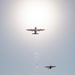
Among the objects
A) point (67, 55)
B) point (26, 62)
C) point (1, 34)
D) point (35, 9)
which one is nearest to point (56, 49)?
point (67, 55)

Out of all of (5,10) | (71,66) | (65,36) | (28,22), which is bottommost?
(71,66)

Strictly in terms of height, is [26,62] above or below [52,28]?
below

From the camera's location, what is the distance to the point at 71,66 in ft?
6.59

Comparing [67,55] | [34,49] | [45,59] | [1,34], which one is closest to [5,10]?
[1,34]

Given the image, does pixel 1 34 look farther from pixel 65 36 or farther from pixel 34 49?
pixel 65 36

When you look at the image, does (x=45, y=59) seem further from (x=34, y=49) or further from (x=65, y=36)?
(x=65, y=36)

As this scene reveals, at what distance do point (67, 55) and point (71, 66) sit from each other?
0.13 metres

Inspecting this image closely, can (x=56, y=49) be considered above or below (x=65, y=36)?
below

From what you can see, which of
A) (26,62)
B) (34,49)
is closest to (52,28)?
(34,49)

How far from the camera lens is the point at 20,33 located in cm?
198

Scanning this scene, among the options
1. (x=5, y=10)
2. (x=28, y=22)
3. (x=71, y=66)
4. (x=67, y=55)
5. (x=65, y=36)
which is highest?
(x=5, y=10)

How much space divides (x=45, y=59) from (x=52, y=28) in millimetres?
350

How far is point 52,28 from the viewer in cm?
201

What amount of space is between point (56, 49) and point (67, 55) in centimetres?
14
